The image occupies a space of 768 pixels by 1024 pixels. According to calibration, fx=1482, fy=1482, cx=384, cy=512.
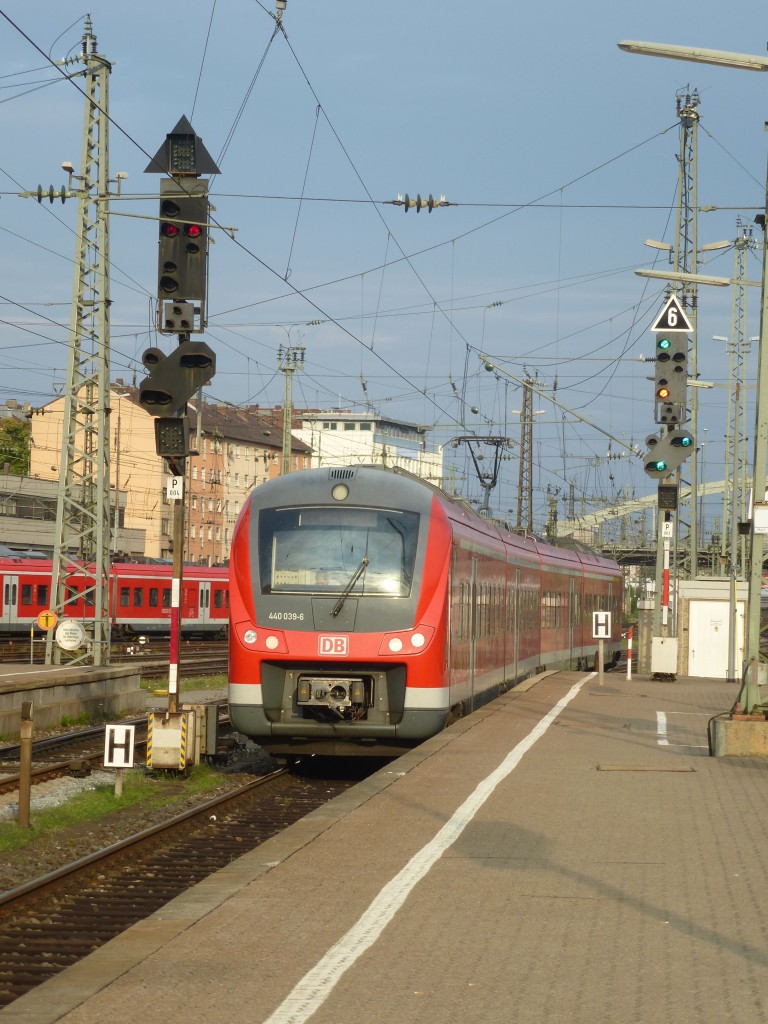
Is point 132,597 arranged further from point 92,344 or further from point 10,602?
point 92,344

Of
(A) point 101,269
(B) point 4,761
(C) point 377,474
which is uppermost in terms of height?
(A) point 101,269

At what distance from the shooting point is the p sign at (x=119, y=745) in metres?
13.3

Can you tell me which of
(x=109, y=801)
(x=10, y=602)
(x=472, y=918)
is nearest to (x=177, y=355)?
(x=109, y=801)

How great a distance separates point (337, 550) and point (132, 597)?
39724mm

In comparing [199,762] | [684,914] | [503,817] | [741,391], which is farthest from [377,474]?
[741,391]

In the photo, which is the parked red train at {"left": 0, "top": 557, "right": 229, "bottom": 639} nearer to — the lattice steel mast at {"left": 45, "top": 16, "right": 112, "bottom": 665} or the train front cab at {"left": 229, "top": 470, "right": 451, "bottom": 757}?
the lattice steel mast at {"left": 45, "top": 16, "right": 112, "bottom": 665}

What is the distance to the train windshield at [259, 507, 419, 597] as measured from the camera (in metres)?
14.8

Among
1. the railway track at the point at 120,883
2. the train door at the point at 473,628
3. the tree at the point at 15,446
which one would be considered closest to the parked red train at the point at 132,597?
the tree at the point at 15,446

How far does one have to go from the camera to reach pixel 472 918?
7.06 metres

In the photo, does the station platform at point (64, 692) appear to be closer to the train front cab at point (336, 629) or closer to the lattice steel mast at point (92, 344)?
the lattice steel mast at point (92, 344)

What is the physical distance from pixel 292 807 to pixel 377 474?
366 cm

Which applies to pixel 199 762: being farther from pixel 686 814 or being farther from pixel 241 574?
pixel 686 814

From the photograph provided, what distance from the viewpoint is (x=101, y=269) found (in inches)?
965

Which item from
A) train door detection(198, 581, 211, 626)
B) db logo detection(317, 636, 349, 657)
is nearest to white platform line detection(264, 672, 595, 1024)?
db logo detection(317, 636, 349, 657)
